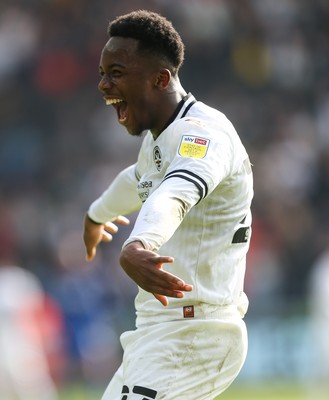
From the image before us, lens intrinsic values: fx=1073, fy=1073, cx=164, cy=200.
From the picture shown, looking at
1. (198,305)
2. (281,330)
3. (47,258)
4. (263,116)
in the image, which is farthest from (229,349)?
(263,116)

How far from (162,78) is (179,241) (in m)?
0.79

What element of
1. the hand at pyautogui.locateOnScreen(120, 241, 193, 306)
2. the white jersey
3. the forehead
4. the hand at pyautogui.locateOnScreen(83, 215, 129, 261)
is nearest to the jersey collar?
the white jersey

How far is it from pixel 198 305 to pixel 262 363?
1041 cm

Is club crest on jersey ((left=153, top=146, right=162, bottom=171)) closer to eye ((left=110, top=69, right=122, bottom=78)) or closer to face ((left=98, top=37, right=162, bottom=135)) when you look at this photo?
face ((left=98, top=37, right=162, bottom=135))

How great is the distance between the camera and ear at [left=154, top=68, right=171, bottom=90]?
5.16 metres

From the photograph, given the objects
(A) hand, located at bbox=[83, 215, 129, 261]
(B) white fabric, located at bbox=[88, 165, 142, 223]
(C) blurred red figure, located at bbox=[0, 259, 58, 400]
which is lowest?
(C) blurred red figure, located at bbox=[0, 259, 58, 400]

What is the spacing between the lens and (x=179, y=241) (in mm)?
5113

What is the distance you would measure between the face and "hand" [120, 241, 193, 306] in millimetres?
1048

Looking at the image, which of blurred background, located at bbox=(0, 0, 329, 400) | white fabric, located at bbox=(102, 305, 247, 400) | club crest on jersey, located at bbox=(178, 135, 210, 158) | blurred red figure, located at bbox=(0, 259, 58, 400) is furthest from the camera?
blurred background, located at bbox=(0, 0, 329, 400)

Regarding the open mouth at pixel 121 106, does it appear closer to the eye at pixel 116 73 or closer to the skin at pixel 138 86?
the skin at pixel 138 86

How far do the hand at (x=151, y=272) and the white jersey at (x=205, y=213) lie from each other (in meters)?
0.53

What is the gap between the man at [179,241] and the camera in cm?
503

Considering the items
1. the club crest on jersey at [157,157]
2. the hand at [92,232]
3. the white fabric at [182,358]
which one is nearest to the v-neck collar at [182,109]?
the club crest on jersey at [157,157]

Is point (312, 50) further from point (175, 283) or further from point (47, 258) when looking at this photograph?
point (175, 283)
